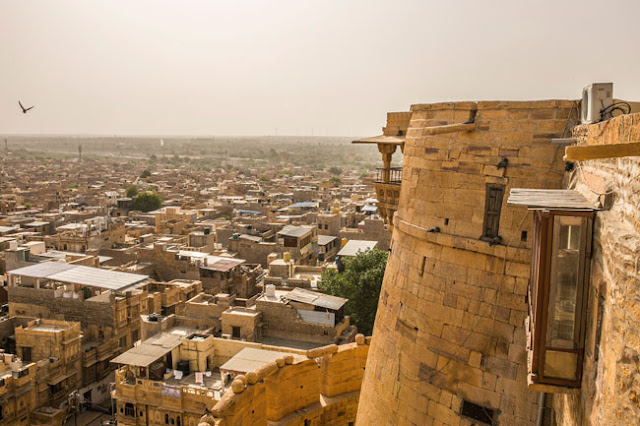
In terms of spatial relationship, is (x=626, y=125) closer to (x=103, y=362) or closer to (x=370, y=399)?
(x=370, y=399)

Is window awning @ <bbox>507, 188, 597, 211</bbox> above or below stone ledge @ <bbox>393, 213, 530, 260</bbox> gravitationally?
above

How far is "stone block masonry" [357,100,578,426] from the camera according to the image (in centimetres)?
638

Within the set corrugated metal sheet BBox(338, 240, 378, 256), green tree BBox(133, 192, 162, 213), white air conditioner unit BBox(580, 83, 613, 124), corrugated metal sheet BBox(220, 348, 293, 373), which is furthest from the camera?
green tree BBox(133, 192, 162, 213)

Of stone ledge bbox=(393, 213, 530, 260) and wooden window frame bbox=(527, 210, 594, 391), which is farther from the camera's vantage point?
stone ledge bbox=(393, 213, 530, 260)

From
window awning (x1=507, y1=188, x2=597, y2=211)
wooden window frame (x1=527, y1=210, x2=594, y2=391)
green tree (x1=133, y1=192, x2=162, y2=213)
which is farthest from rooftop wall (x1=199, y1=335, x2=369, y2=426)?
green tree (x1=133, y1=192, x2=162, y2=213)

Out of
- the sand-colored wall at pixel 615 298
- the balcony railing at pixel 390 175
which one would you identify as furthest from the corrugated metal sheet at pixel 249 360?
the sand-colored wall at pixel 615 298

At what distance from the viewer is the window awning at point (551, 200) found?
4012mm

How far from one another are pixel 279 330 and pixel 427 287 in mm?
16518

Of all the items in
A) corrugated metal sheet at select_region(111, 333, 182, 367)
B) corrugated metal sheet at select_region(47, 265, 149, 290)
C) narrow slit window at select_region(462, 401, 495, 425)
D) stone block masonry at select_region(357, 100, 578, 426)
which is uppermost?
stone block masonry at select_region(357, 100, 578, 426)

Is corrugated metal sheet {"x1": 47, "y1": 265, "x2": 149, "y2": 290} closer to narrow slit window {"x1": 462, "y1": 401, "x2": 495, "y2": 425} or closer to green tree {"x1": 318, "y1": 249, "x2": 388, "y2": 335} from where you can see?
green tree {"x1": 318, "y1": 249, "x2": 388, "y2": 335}

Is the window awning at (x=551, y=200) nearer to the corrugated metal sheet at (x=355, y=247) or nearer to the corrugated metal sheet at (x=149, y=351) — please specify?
the corrugated metal sheet at (x=149, y=351)

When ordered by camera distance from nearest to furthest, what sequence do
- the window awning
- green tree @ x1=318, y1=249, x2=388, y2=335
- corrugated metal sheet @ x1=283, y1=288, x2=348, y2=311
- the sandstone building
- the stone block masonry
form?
the window awning → the sandstone building → the stone block masonry → corrugated metal sheet @ x1=283, y1=288, x2=348, y2=311 → green tree @ x1=318, y1=249, x2=388, y2=335

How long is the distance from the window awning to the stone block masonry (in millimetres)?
1637

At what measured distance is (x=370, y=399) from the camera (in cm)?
811
